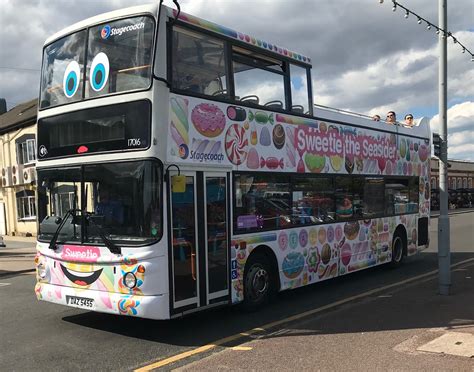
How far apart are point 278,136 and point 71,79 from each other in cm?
334

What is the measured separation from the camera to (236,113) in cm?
721

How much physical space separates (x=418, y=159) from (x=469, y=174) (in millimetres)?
63092

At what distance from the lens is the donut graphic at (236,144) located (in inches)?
279

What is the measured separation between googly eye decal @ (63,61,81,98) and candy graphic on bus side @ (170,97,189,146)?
146cm

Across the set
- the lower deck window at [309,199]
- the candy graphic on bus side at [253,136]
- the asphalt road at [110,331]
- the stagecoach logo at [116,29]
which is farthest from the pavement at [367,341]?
the stagecoach logo at [116,29]

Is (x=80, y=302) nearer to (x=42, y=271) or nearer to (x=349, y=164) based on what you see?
(x=42, y=271)

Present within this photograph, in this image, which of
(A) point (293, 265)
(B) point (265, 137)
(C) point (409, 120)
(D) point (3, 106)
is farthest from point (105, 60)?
(D) point (3, 106)

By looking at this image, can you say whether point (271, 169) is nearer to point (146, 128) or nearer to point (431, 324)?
point (146, 128)

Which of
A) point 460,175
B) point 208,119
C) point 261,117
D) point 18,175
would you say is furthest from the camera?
point 460,175

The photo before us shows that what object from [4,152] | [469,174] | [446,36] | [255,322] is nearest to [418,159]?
[446,36]

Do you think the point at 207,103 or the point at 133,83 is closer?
the point at 133,83

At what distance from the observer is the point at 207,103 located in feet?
22.1

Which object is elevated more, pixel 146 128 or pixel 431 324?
pixel 146 128

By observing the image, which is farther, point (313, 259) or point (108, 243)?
point (313, 259)
